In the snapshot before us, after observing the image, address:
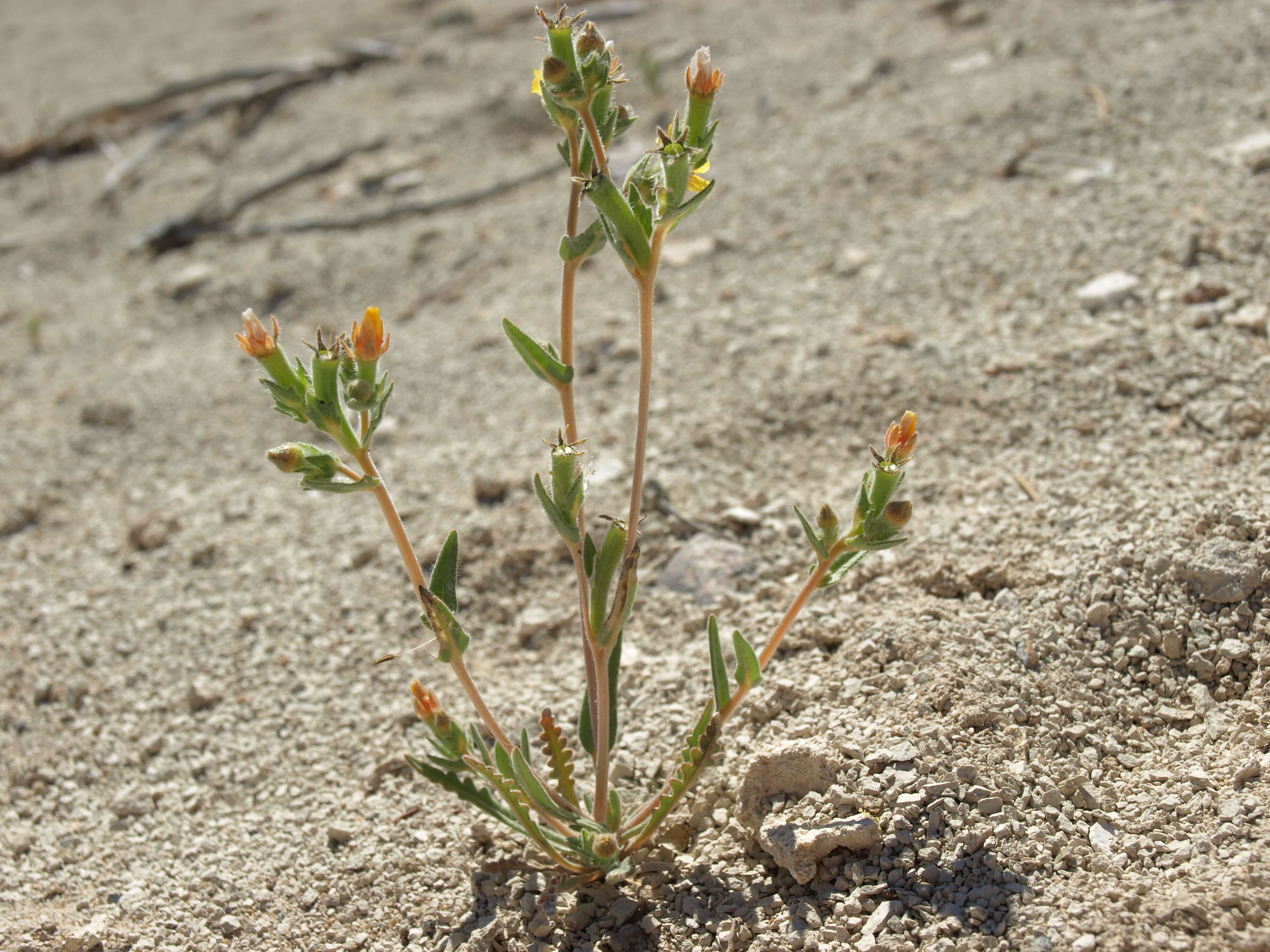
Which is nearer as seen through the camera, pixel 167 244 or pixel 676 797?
pixel 676 797

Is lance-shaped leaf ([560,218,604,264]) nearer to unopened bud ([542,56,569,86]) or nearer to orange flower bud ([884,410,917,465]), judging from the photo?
unopened bud ([542,56,569,86])

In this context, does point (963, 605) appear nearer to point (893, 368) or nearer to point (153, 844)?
point (893, 368)

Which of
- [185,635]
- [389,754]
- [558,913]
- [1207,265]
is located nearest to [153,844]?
[389,754]

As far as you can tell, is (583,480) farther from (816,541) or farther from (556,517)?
(816,541)

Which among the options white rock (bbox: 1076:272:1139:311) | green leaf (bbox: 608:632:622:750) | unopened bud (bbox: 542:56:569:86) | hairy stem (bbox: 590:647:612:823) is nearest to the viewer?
unopened bud (bbox: 542:56:569:86)

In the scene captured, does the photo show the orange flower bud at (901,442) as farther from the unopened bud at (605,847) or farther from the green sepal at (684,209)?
the unopened bud at (605,847)

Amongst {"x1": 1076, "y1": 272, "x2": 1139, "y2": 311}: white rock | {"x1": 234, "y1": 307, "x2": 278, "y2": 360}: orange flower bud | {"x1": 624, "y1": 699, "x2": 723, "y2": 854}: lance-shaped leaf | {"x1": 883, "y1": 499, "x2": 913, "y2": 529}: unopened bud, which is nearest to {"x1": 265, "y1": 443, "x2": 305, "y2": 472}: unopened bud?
{"x1": 234, "y1": 307, "x2": 278, "y2": 360}: orange flower bud
